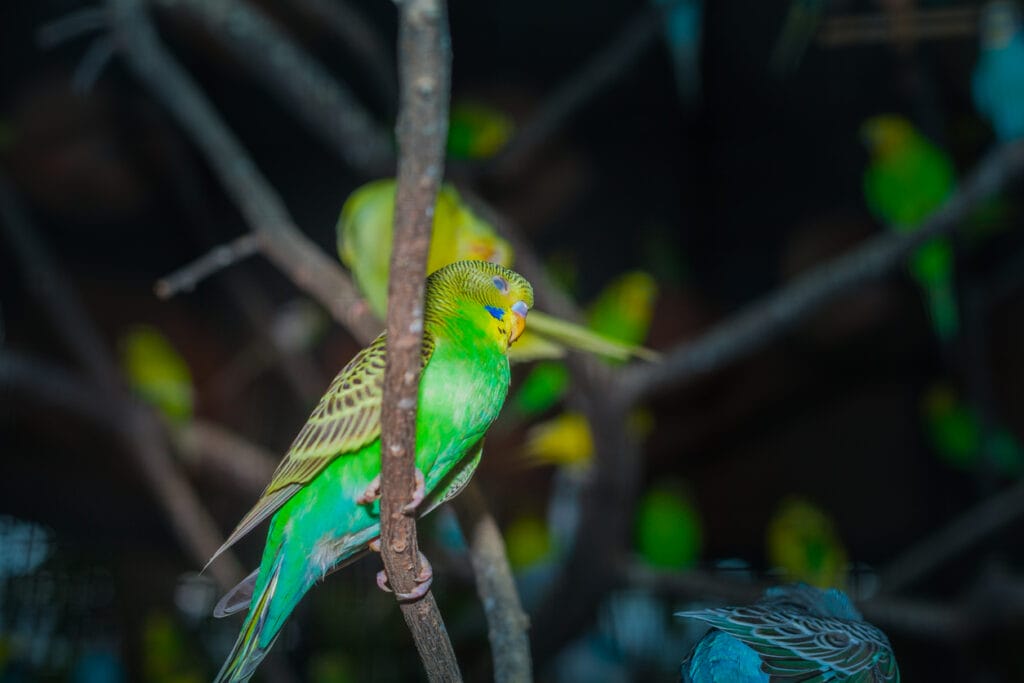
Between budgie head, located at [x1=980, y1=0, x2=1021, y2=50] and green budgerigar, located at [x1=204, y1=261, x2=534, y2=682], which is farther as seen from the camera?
budgie head, located at [x1=980, y1=0, x2=1021, y2=50]

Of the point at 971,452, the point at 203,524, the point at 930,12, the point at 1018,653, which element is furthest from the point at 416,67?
the point at 971,452

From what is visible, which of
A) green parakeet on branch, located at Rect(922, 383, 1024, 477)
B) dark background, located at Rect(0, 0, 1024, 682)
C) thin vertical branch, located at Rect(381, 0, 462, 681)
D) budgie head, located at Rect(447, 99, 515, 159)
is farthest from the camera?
green parakeet on branch, located at Rect(922, 383, 1024, 477)

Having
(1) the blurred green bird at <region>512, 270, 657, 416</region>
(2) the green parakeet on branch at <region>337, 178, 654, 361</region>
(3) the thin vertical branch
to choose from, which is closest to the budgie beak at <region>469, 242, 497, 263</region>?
(2) the green parakeet on branch at <region>337, 178, 654, 361</region>

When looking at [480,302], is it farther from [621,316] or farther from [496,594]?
[621,316]

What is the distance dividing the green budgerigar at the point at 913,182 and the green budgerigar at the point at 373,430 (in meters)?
2.77

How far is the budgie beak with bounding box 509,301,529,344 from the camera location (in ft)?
2.09

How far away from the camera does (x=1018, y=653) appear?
2.91 meters

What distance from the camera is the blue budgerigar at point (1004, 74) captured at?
8.12 ft

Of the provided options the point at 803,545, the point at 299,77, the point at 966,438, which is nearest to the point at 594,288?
the point at 803,545

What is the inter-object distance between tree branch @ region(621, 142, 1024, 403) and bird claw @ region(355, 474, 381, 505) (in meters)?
1.58

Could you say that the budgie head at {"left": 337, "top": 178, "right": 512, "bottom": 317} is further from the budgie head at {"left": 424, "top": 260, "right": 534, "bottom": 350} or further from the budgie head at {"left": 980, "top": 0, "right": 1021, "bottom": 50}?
the budgie head at {"left": 980, "top": 0, "right": 1021, "bottom": 50}

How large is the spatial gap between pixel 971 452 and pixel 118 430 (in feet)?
10.4

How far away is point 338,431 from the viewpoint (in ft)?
2.09

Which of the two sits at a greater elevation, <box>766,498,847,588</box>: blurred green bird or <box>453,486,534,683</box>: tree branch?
<box>766,498,847,588</box>: blurred green bird
